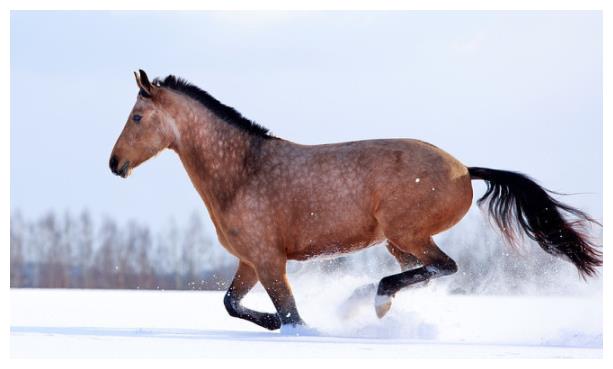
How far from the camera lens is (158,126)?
Answer: 9.25 m

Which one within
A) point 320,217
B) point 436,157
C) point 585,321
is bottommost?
point 585,321

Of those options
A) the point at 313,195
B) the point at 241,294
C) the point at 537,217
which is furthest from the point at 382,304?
the point at 537,217

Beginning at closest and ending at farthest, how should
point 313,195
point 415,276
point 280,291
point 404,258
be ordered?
point 415,276 < point 280,291 < point 313,195 < point 404,258

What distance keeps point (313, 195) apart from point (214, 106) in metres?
1.36

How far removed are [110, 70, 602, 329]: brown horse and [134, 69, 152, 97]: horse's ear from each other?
12 mm

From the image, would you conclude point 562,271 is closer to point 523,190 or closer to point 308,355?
point 523,190

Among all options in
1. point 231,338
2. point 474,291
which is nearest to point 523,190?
point 474,291

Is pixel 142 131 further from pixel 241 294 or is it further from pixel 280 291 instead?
pixel 280 291

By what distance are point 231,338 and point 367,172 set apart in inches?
76.0

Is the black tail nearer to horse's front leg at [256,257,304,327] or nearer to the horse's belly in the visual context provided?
the horse's belly

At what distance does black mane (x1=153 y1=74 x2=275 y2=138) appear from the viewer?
9.35m

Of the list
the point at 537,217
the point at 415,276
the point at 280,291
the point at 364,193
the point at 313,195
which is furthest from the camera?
the point at 537,217

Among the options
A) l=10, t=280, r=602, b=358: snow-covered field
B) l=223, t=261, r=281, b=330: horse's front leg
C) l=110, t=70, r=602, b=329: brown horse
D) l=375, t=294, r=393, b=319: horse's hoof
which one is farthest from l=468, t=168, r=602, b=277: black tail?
l=223, t=261, r=281, b=330: horse's front leg

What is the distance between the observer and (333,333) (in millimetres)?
8633
